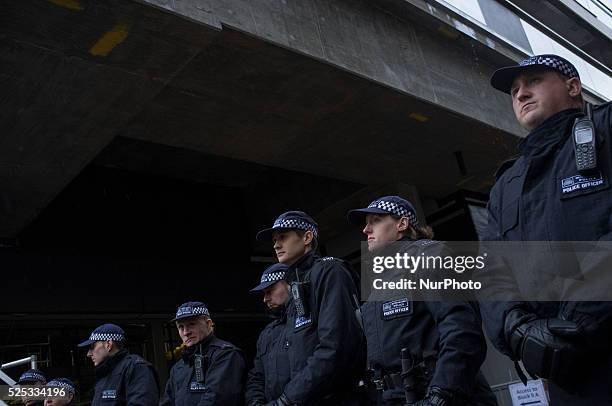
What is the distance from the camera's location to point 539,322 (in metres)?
2.06

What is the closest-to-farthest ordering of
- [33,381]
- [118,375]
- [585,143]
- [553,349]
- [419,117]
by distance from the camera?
[553,349] < [585,143] < [118,375] < [33,381] < [419,117]

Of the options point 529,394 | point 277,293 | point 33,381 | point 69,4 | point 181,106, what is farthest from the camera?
point 181,106

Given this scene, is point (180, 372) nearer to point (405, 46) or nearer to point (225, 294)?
point (405, 46)

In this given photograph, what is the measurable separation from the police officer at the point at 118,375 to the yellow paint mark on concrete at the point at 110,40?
279 centimetres

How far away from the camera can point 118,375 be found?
5.55 metres

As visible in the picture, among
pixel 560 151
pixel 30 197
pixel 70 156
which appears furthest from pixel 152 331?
pixel 560 151

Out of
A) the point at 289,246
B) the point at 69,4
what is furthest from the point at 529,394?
the point at 69,4

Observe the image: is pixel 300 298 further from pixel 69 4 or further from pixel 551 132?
pixel 69 4

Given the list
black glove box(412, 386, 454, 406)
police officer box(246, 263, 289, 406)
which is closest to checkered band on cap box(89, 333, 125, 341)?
police officer box(246, 263, 289, 406)

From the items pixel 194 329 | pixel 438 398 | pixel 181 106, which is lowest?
pixel 438 398

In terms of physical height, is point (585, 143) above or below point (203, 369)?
above

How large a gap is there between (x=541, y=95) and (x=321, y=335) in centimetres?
169

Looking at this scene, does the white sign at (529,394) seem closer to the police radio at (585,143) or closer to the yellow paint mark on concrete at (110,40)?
the police radio at (585,143)

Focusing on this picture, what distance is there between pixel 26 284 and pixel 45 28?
18.1ft
